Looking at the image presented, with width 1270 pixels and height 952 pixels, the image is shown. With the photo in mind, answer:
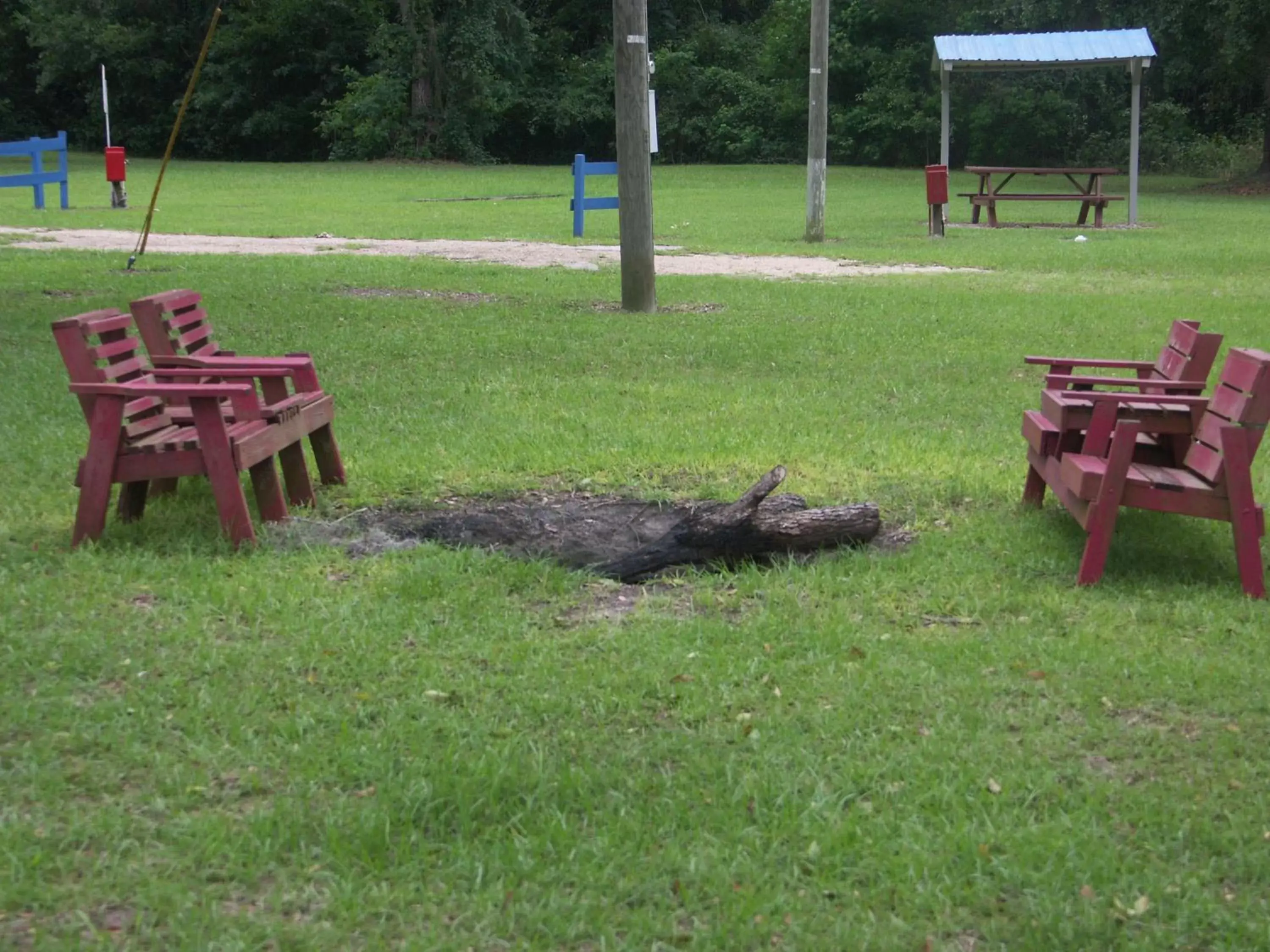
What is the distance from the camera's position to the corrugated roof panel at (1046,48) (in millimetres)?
23047

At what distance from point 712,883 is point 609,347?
24.5 feet

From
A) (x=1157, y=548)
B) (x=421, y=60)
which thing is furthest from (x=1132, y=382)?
(x=421, y=60)

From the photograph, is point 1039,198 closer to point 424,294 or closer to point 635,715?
point 424,294

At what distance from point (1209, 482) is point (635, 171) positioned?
7.76 metres

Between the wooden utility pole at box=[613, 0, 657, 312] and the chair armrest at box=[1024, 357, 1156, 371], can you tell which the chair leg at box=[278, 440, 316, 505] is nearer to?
the chair armrest at box=[1024, 357, 1156, 371]

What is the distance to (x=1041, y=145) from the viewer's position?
41.1 meters

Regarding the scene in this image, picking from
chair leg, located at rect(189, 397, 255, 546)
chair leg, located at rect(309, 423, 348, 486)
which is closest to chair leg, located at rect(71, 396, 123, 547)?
chair leg, located at rect(189, 397, 255, 546)

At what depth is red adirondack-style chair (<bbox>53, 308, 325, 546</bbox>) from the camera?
5.50m

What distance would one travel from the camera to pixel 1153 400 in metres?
5.69

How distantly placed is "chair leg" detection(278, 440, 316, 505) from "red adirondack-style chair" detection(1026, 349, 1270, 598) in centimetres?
307

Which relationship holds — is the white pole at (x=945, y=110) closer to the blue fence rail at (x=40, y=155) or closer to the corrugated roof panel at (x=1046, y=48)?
the corrugated roof panel at (x=1046, y=48)

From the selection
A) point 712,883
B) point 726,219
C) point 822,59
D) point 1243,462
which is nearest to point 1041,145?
point 726,219

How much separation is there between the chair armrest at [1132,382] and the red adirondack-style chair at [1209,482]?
60 centimetres

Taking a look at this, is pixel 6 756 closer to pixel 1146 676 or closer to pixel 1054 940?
pixel 1054 940
